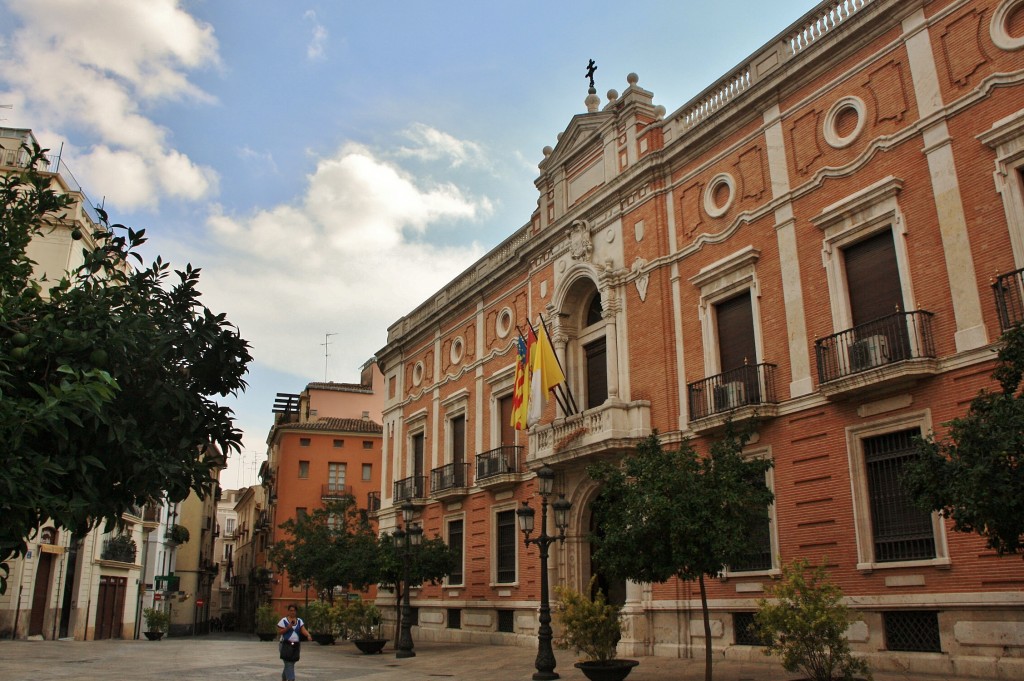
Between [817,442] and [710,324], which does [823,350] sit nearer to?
[817,442]

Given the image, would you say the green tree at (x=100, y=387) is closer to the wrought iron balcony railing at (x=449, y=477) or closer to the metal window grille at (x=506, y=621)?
the metal window grille at (x=506, y=621)

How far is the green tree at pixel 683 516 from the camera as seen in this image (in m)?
12.2

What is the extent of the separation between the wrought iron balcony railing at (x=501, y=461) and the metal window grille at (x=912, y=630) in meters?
12.2

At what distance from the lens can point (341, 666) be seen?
1892 centimetres

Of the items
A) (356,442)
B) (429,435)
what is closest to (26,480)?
(429,435)

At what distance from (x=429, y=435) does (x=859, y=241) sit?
1850 centimetres

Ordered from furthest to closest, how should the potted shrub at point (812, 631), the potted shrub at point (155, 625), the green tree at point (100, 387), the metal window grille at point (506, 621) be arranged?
the potted shrub at point (155, 625), the metal window grille at point (506, 621), the potted shrub at point (812, 631), the green tree at point (100, 387)

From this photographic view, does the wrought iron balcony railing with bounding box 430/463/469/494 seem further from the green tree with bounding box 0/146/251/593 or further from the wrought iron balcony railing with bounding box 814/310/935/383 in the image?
the green tree with bounding box 0/146/251/593

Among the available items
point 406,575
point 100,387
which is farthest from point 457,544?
point 100,387

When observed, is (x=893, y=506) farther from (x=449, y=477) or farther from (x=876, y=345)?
(x=449, y=477)

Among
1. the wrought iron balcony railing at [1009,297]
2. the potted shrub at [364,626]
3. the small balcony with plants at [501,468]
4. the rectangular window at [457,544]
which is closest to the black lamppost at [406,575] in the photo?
the potted shrub at [364,626]

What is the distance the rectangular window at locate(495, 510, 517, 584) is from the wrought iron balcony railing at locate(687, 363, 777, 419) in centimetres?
856

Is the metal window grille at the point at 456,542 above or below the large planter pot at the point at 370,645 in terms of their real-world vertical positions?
above

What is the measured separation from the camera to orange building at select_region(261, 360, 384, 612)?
164 ft
